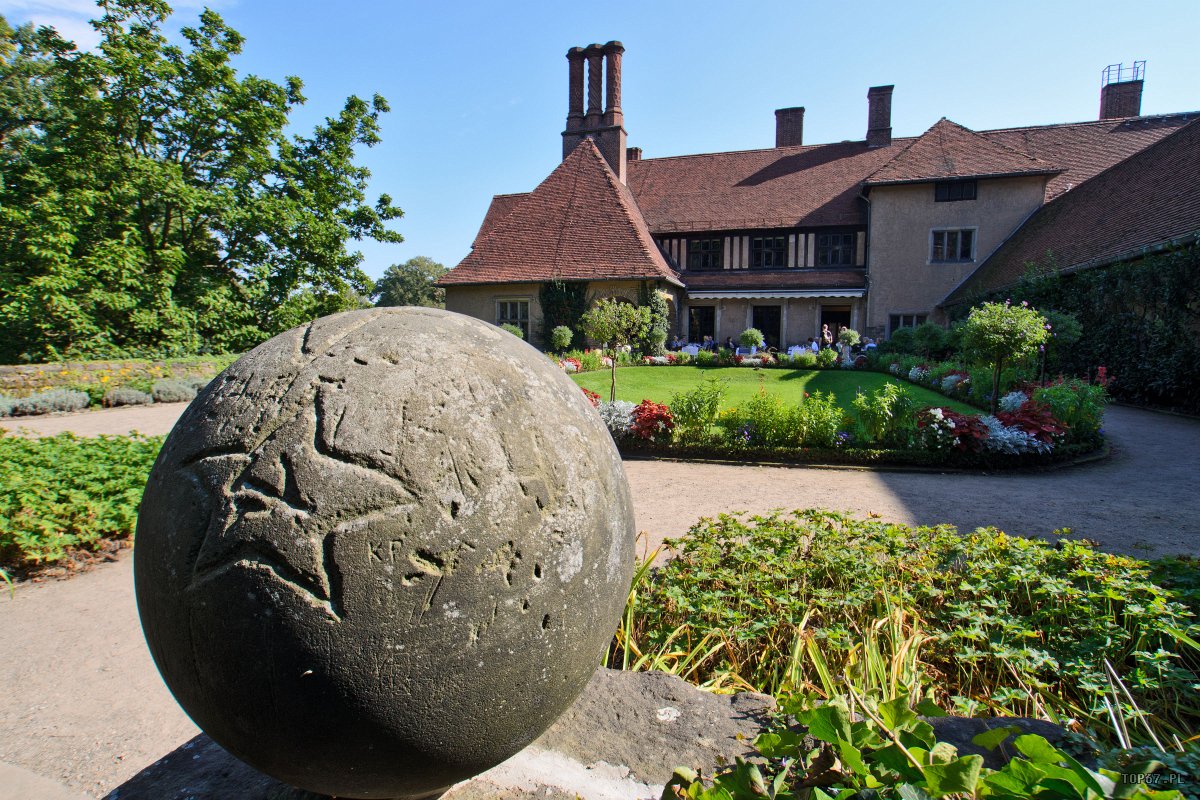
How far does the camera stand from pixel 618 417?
36.3 feet

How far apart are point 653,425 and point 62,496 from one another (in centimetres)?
772

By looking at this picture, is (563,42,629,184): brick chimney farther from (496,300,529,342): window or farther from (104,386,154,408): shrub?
(104,386,154,408): shrub

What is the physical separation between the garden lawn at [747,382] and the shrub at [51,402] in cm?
1218

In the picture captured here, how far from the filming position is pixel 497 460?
2078 mm

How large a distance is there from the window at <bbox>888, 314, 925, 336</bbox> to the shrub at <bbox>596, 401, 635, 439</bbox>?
21.1m

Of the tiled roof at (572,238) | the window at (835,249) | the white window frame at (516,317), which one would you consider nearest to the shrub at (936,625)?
the tiled roof at (572,238)

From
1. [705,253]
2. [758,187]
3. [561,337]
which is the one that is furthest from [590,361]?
[758,187]

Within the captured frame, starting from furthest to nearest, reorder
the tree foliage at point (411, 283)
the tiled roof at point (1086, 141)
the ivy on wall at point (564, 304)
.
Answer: the tree foliage at point (411, 283), the tiled roof at point (1086, 141), the ivy on wall at point (564, 304)

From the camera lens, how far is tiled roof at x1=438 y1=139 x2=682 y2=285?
26.0 metres

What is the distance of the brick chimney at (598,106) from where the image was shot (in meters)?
31.6

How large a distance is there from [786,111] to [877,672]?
123ft

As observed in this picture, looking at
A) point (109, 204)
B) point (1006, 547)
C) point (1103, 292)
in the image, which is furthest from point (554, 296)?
point (1006, 547)

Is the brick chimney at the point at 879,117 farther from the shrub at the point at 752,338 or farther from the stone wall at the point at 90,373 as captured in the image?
the stone wall at the point at 90,373

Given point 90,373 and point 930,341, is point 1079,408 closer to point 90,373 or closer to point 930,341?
point 930,341
